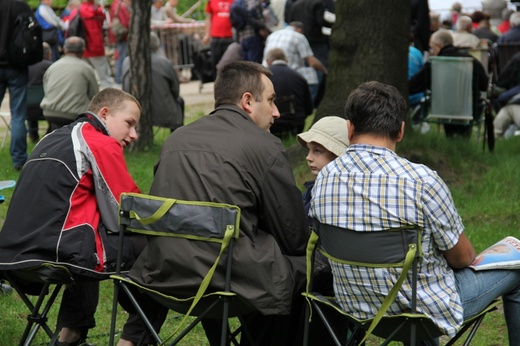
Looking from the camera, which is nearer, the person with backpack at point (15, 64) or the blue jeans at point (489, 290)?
the blue jeans at point (489, 290)

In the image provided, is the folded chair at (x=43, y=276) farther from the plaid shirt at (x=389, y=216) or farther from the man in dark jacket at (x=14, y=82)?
the man in dark jacket at (x=14, y=82)

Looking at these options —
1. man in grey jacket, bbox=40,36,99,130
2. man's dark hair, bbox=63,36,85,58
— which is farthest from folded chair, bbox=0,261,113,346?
man's dark hair, bbox=63,36,85,58

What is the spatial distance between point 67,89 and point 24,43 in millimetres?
1115

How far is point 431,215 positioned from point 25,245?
1839 mm

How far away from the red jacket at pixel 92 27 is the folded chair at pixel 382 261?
1458 cm

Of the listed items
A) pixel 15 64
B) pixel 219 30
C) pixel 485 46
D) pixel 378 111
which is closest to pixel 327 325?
pixel 378 111

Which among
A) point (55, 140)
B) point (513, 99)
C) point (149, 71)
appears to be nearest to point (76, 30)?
point (149, 71)

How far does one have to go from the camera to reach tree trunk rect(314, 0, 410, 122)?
9133 mm

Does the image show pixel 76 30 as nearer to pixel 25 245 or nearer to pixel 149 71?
pixel 149 71

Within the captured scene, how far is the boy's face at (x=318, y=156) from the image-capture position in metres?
4.82

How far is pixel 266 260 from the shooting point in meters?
4.18

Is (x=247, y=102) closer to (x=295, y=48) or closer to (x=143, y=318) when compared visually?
(x=143, y=318)

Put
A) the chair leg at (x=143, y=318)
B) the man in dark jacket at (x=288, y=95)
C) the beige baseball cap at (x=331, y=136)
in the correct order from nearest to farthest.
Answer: the chair leg at (x=143, y=318), the beige baseball cap at (x=331, y=136), the man in dark jacket at (x=288, y=95)

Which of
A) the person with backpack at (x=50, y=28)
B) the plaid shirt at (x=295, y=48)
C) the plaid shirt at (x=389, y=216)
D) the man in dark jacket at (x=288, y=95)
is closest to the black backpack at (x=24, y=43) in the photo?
the man in dark jacket at (x=288, y=95)
